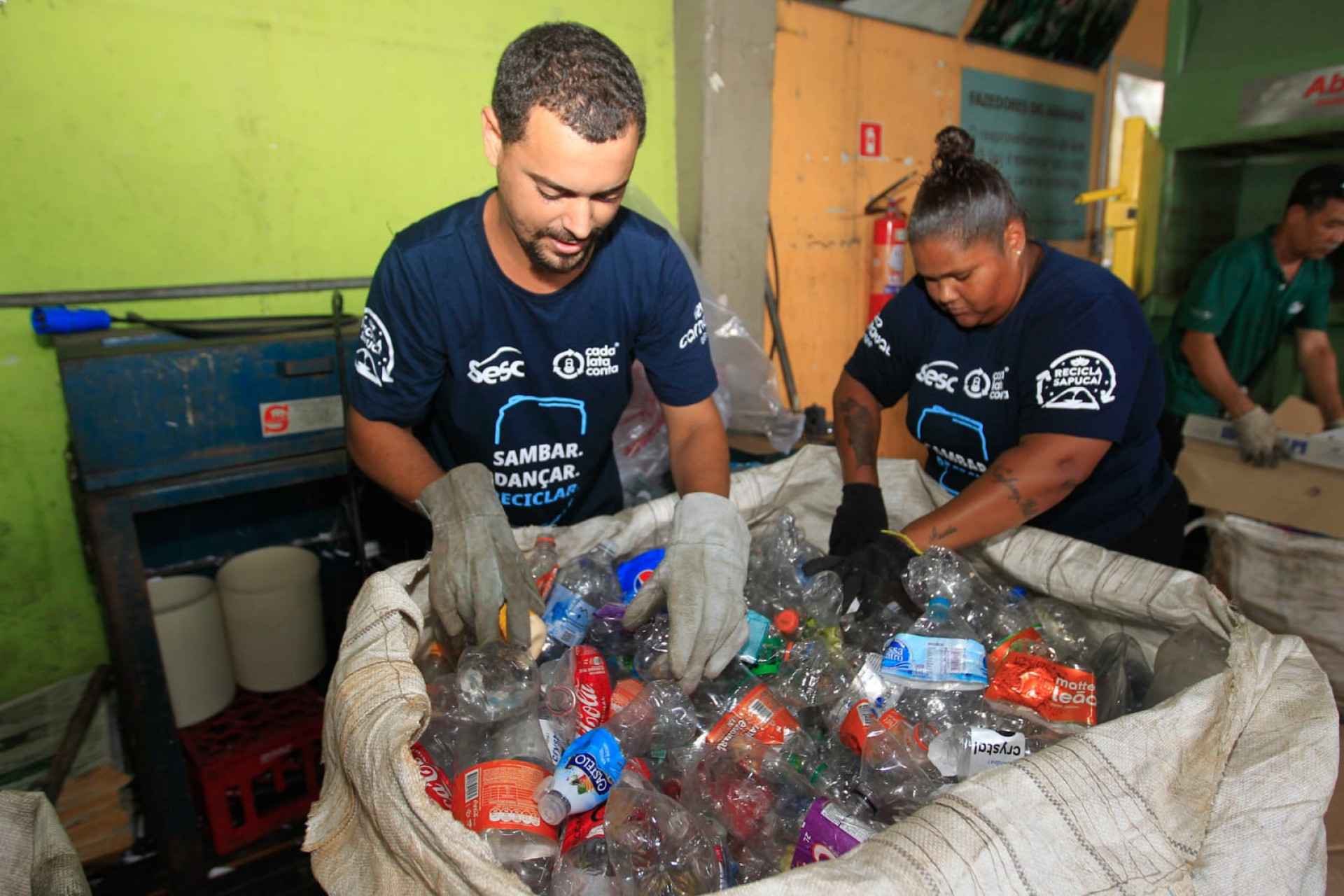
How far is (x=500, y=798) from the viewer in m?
0.86

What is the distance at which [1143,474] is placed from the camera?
164 cm

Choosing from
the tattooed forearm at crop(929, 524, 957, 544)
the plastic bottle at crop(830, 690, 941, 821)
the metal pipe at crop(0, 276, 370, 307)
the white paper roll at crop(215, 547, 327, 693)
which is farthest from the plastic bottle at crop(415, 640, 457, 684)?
the metal pipe at crop(0, 276, 370, 307)

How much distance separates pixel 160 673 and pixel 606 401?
1294mm

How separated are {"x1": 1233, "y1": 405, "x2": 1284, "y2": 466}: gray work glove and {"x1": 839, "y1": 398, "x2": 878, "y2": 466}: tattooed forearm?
57.5 inches

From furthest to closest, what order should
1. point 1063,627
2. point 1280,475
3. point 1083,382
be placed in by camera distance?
1. point 1280,475
2. point 1083,382
3. point 1063,627

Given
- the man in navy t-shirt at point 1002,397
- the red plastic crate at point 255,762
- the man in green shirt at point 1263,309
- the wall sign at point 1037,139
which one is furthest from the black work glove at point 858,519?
the wall sign at point 1037,139

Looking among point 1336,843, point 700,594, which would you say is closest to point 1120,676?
point 1336,843

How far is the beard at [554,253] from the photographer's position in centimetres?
127

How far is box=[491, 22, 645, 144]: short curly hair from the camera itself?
1165mm

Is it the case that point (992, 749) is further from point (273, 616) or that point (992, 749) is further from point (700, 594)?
point (273, 616)

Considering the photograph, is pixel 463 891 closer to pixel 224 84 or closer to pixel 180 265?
pixel 180 265

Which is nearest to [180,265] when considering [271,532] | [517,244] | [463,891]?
[271,532]

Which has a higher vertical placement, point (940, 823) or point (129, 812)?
point (940, 823)

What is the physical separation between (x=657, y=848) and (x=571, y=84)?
3.50ft
